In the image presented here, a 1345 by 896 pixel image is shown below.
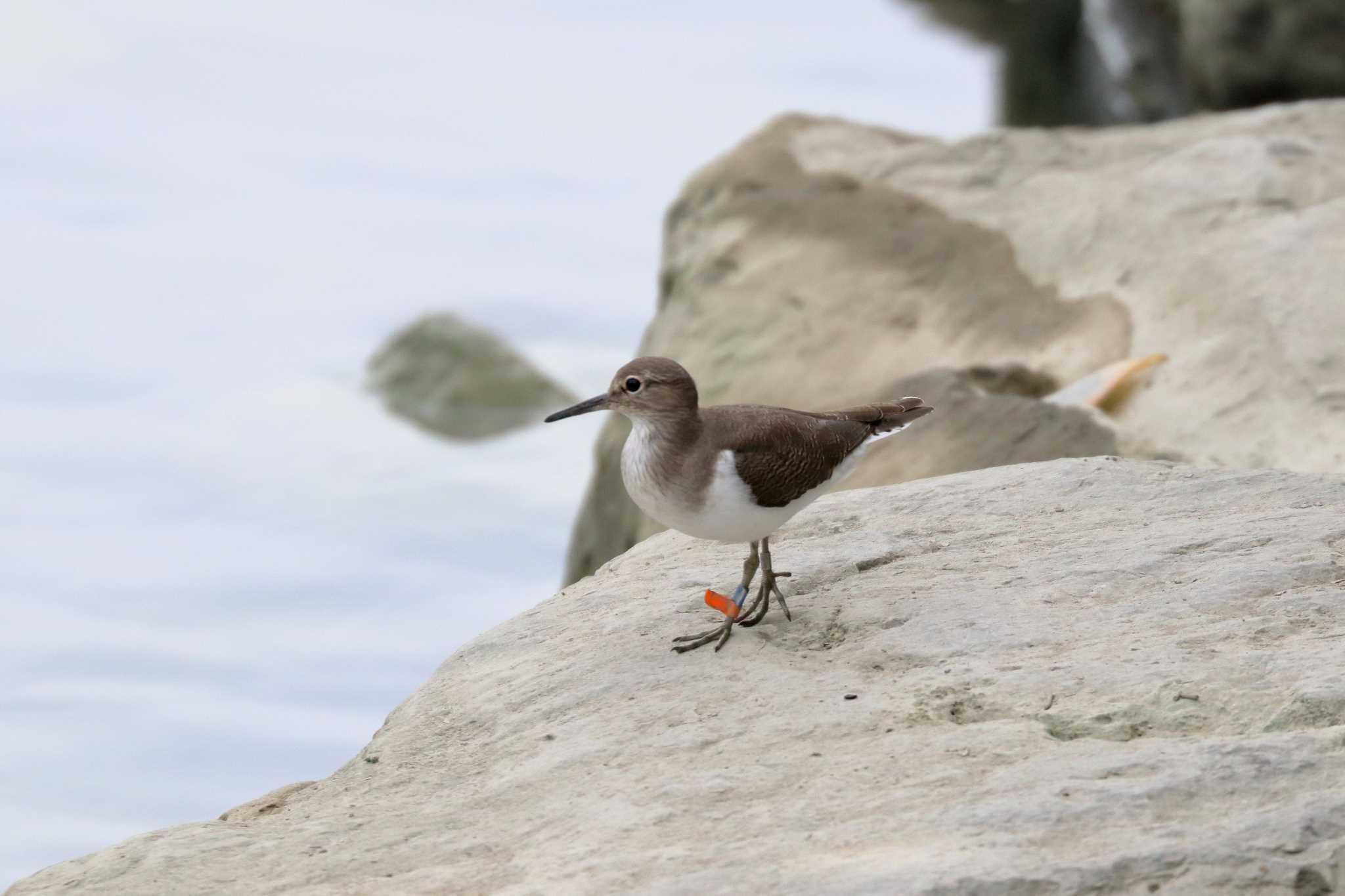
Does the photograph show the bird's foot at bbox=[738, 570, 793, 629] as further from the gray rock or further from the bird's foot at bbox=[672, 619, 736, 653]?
the gray rock

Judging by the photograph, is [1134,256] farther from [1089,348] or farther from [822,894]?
[822,894]

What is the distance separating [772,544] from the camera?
557 cm

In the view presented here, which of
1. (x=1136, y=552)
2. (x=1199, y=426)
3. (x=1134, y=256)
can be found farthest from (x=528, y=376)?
(x=1136, y=552)

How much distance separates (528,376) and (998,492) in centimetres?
748

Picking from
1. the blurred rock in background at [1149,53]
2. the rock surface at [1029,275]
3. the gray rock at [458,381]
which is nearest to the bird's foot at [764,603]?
the rock surface at [1029,275]

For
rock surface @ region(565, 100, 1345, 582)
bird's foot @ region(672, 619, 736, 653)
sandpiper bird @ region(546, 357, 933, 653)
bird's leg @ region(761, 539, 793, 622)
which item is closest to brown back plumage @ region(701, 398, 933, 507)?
sandpiper bird @ region(546, 357, 933, 653)

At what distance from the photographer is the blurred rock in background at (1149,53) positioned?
1298 centimetres

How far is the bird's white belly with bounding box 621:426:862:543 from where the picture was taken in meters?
4.61

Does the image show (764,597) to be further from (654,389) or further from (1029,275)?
(1029,275)

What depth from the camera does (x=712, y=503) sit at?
15.1ft

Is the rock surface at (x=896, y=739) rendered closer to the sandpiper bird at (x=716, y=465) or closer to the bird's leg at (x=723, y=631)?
the bird's leg at (x=723, y=631)

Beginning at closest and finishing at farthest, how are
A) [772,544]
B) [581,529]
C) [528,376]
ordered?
[772,544], [581,529], [528,376]

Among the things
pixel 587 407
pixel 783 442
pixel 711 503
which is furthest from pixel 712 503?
pixel 587 407

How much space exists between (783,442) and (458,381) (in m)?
8.28
